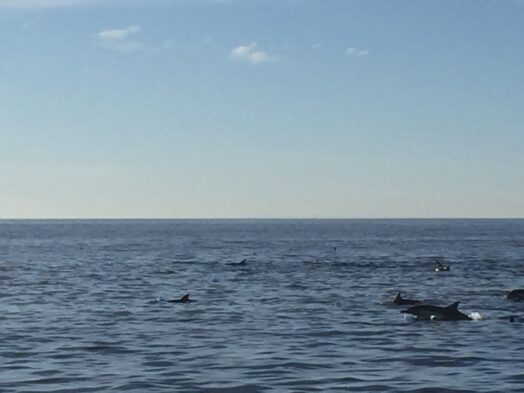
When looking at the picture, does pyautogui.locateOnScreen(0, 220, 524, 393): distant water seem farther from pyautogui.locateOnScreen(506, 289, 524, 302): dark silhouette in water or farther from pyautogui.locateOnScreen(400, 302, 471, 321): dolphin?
pyautogui.locateOnScreen(506, 289, 524, 302): dark silhouette in water

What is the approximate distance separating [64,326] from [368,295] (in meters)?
17.8

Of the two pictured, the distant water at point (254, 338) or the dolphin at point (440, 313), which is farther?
the dolphin at point (440, 313)

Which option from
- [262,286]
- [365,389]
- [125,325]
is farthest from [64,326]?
[262,286]

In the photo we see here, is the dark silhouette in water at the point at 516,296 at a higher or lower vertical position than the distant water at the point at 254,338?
higher

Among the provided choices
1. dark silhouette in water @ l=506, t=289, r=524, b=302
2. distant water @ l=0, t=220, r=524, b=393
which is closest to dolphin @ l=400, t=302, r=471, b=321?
distant water @ l=0, t=220, r=524, b=393

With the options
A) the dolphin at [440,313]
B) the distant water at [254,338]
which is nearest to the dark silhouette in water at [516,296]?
the distant water at [254,338]

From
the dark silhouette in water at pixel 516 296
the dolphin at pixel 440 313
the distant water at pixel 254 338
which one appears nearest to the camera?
the distant water at pixel 254 338

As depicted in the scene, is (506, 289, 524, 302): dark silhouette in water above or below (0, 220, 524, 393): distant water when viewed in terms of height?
above

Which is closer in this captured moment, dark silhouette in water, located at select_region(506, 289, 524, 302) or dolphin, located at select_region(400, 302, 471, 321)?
dolphin, located at select_region(400, 302, 471, 321)

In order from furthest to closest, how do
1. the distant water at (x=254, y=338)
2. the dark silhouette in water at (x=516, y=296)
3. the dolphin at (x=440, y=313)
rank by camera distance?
the dark silhouette in water at (x=516, y=296), the dolphin at (x=440, y=313), the distant water at (x=254, y=338)

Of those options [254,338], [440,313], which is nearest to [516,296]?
[440,313]

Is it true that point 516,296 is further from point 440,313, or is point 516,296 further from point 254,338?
point 254,338

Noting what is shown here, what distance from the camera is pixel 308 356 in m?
26.4

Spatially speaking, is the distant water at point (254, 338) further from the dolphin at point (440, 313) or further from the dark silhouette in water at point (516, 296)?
the dark silhouette in water at point (516, 296)
